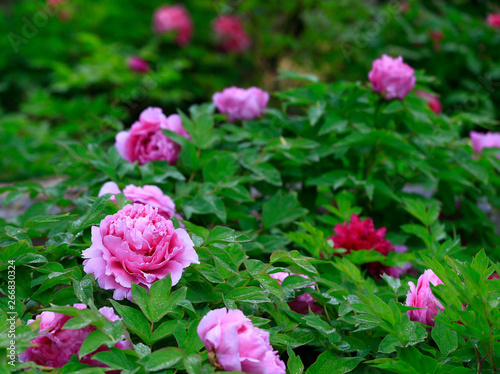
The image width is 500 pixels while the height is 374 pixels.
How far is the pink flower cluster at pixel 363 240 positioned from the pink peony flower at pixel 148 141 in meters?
0.58

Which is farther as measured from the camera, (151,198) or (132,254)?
(151,198)

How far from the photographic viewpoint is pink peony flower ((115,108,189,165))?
153 centimetres

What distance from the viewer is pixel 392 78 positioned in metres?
1.51

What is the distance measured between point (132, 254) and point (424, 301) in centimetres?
59

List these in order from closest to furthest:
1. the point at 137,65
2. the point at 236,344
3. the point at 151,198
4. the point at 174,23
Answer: the point at 236,344, the point at 151,198, the point at 137,65, the point at 174,23

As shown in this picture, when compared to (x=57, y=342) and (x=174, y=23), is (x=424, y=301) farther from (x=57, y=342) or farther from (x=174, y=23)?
(x=174, y=23)

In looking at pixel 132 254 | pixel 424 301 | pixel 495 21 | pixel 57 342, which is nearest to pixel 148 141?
pixel 132 254

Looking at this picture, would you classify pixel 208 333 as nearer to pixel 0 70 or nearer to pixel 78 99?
pixel 78 99

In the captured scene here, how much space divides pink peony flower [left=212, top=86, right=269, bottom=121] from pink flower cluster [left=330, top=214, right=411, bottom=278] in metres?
0.61

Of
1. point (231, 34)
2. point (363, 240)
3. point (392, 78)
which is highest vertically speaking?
point (392, 78)

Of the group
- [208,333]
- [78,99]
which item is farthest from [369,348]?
[78,99]

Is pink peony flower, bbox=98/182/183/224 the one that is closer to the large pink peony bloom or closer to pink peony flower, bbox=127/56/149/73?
the large pink peony bloom

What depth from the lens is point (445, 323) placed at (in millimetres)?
888

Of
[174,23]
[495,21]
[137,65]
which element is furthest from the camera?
[174,23]
